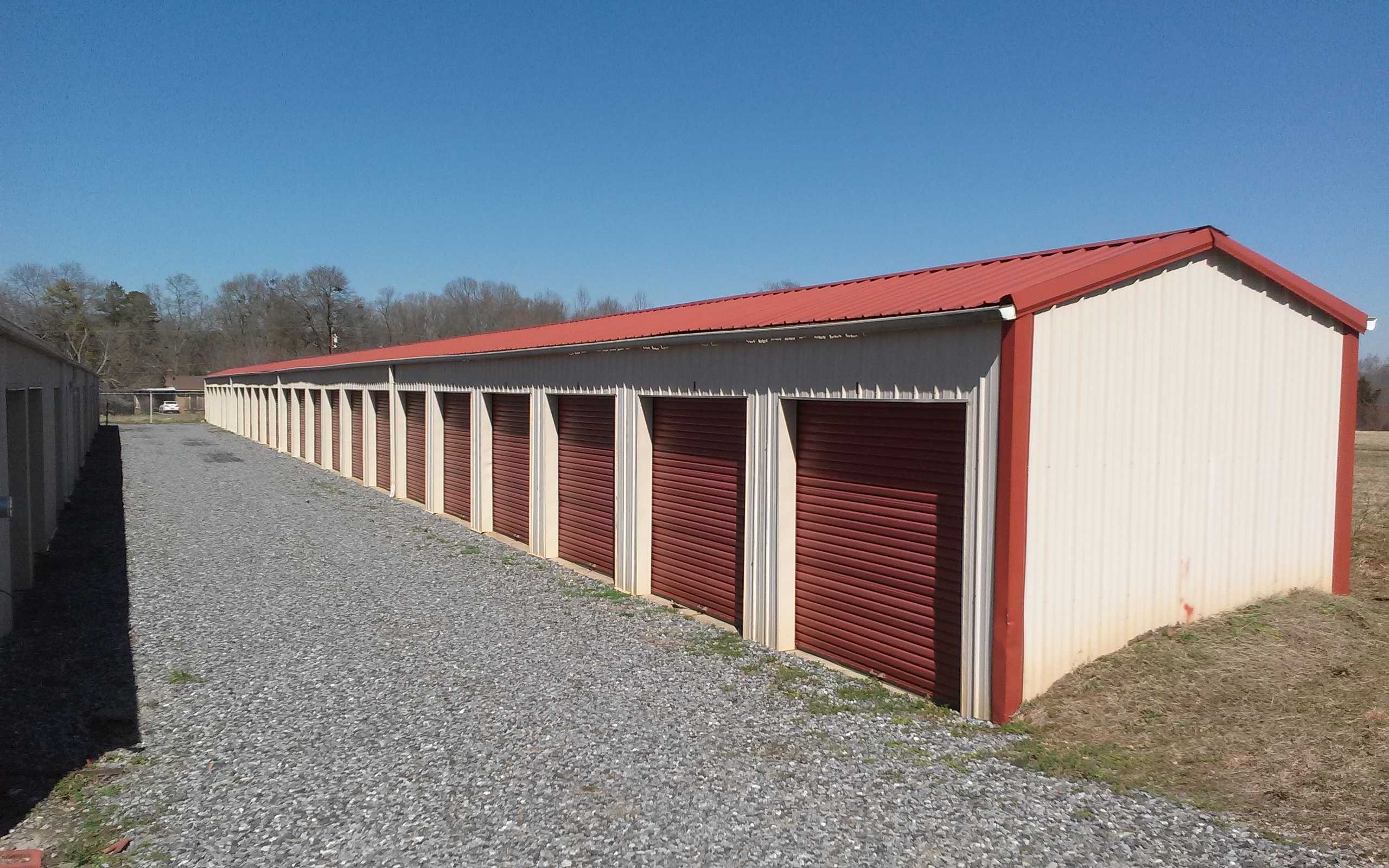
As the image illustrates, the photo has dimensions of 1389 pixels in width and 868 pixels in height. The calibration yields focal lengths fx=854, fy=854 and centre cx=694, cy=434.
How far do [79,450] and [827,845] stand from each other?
26.7 meters

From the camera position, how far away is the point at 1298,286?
8.17 m

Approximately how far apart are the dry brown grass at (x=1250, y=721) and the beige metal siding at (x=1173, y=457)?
0.33 meters

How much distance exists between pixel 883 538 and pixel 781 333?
2116mm

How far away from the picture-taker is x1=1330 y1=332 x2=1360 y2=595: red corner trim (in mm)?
8953

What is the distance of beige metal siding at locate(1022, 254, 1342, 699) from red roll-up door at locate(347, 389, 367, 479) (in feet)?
67.0

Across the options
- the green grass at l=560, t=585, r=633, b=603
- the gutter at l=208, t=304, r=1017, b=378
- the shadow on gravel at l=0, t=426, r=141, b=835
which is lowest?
the green grass at l=560, t=585, r=633, b=603

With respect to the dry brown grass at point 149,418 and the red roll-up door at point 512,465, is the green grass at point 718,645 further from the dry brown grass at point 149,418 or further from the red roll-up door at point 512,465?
the dry brown grass at point 149,418

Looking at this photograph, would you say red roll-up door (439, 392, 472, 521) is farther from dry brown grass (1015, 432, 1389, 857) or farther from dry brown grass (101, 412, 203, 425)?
dry brown grass (101, 412, 203, 425)

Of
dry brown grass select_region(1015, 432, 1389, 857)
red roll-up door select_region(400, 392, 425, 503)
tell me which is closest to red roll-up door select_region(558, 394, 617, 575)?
dry brown grass select_region(1015, 432, 1389, 857)

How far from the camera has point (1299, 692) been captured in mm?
6031

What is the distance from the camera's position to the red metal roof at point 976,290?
6.21 meters

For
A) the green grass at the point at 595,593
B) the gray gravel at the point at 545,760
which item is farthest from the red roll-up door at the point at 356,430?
the green grass at the point at 595,593

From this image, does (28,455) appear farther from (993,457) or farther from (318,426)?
(318,426)

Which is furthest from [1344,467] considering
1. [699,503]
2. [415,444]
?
[415,444]
